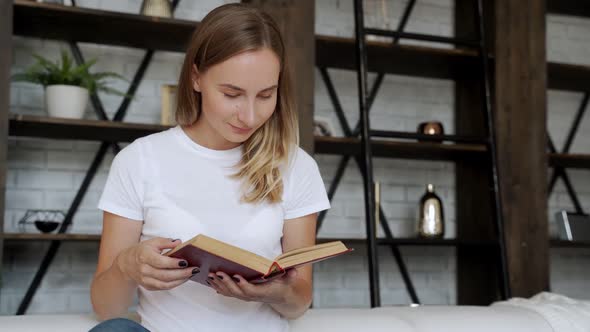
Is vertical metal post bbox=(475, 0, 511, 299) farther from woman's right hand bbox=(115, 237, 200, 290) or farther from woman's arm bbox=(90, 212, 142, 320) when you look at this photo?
woman's right hand bbox=(115, 237, 200, 290)

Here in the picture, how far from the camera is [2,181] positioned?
2670 millimetres

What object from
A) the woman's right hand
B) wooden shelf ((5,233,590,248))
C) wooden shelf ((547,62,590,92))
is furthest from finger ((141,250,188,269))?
wooden shelf ((547,62,590,92))

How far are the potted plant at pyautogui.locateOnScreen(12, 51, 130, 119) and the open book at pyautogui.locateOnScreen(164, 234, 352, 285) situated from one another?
185cm

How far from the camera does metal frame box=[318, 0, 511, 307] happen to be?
2.96m

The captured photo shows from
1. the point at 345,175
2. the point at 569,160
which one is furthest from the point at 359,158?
the point at 569,160

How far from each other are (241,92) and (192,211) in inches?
10.2

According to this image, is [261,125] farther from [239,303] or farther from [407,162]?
[407,162]

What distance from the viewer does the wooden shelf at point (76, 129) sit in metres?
2.80

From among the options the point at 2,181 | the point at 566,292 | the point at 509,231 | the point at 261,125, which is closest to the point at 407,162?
the point at 509,231

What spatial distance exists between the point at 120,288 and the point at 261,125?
442 mm

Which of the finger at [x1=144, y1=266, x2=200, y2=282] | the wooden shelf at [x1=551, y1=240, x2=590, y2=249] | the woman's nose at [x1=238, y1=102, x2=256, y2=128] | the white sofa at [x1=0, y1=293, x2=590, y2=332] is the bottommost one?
the white sofa at [x1=0, y1=293, x2=590, y2=332]

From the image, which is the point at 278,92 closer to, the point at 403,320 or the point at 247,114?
the point at 247,114

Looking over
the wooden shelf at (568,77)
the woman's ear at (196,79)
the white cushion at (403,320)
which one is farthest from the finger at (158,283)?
the wooden shelf at (568,77)

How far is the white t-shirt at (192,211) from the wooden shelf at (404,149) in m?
1.57
